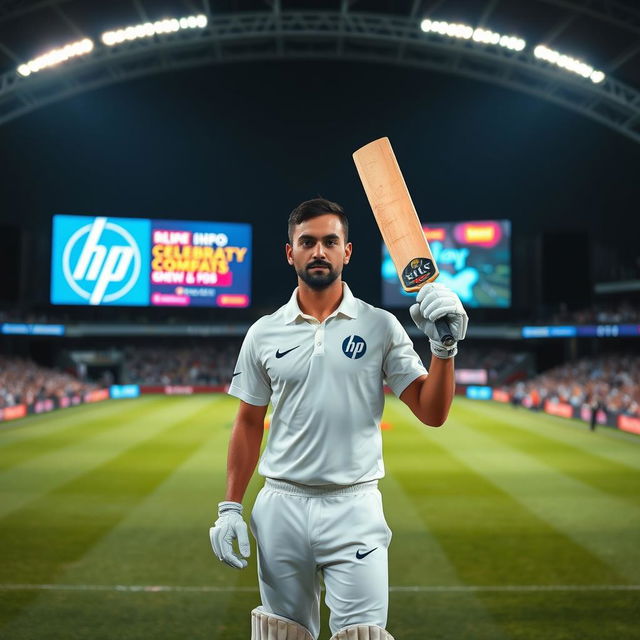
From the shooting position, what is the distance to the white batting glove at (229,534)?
365 centimetres

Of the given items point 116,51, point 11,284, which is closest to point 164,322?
A: point 11,284

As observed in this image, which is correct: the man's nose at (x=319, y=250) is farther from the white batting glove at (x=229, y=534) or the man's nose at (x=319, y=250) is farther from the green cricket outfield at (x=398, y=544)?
the green cricket outfield at (x=398, y=544)

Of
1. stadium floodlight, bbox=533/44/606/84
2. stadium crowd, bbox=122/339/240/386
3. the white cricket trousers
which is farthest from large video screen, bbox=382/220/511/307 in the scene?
the white cricket trousers

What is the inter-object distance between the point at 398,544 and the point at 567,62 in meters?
23.2

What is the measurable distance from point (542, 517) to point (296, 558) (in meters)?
8.53

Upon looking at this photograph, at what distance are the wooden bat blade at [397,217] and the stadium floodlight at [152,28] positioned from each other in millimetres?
25461

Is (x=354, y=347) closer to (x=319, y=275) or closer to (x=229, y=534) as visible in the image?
(x=319, y=275)

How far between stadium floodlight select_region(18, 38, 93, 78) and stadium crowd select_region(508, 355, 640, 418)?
21.8m

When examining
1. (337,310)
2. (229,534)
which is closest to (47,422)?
(229,534)

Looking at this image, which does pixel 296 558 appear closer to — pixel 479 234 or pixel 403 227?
pixel 403 227

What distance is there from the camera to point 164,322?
5022cm

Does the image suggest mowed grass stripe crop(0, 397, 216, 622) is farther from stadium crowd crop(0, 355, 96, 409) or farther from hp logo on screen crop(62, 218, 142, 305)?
hp logo on screen crop(62, 218, 142, 305)

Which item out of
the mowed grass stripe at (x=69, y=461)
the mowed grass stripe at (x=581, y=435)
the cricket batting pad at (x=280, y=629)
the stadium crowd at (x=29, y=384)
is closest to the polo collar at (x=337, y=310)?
the cricket batting pad at (x=280, y=629)

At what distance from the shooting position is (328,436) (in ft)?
11.5
